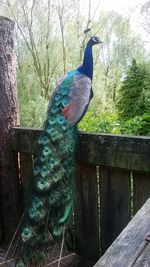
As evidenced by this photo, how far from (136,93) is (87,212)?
442 cm

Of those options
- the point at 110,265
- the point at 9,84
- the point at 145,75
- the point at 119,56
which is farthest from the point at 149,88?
the point at 119,56

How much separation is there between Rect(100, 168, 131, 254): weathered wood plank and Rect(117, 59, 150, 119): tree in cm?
405

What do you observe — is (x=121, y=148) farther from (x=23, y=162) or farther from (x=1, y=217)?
(x=1, y=217)

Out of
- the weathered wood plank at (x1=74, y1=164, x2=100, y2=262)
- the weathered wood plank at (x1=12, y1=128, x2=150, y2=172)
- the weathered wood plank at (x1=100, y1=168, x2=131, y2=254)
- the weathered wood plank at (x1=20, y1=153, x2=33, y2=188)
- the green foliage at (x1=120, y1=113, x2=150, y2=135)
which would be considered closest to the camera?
the weathered wood plank at (x1=12, y1=128, x2=150, y2=172)

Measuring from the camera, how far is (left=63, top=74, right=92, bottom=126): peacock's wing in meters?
1.92

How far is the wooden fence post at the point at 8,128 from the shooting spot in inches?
89.3

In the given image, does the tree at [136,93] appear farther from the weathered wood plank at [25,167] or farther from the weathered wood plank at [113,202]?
the weathered wood plank at [113,202]

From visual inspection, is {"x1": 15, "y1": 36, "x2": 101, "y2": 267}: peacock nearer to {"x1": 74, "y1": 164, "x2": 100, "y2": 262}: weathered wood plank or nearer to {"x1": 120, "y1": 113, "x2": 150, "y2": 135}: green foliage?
{"x1": 74, "y1": 164, "x2": 100, "y2": 262}: weathered wood plank

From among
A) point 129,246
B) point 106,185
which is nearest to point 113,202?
point 106,185

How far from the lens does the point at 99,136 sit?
176 cm

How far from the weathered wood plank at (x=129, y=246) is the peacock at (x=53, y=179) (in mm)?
1020

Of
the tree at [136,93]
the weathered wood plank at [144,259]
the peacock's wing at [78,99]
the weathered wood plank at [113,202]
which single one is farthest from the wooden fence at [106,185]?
the tree at [136,93]

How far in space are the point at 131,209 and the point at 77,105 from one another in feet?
2.02

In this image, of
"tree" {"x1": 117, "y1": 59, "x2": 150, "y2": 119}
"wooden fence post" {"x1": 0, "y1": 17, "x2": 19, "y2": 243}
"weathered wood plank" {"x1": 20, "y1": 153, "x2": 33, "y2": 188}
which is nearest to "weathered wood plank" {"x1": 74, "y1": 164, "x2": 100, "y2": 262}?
"weathered wood plank" {"x1": 20, "y1": 153, "x2": 33, "y2": 188}
